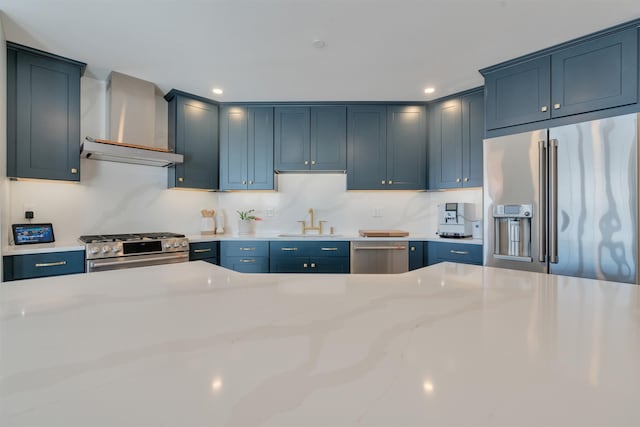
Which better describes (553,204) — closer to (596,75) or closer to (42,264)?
(596,75)

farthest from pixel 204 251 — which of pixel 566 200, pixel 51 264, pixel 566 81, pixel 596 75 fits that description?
pixel 596 75

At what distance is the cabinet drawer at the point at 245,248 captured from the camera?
3115 millimetres

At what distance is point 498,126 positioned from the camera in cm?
253

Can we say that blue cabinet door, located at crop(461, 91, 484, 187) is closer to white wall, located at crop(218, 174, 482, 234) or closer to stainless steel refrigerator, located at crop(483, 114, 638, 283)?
stainless steel refrigerator, located at crop(483, 114, 638, 283)

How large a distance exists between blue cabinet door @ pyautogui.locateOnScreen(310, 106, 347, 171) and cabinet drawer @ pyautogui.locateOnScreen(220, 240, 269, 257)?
3.43 feet

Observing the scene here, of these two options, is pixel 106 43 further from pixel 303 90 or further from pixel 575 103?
pixel 575 103

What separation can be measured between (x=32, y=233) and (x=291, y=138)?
8.04ft

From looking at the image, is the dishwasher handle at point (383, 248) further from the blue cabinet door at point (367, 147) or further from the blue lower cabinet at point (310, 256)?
the blue cabinet door at point (367, 147)

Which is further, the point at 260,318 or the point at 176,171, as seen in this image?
the point at 176,171

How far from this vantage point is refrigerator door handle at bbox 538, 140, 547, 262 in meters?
2.16

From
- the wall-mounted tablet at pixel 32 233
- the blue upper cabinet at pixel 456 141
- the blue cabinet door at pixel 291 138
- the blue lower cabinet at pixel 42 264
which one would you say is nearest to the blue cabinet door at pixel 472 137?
the blue upper cabinet at pixel 456 141

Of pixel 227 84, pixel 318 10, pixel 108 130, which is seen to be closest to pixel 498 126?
pixel 318 10

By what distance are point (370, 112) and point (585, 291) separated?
285cm

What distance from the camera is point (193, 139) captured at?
126 inches
